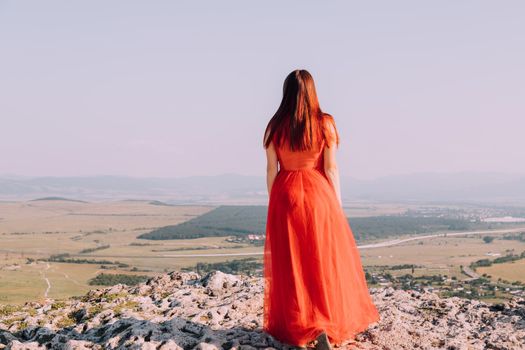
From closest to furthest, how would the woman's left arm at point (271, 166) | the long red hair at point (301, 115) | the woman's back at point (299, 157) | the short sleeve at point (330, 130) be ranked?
the long red hair at point (301, 115) → the short sleeve at point (330, 130) → the woman's back at point (299, 157) → the woman's left arm at point (271, 166)

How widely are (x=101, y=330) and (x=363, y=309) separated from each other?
4347 millimetres

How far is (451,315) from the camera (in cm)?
1027

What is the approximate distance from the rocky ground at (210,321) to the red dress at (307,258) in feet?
1.37

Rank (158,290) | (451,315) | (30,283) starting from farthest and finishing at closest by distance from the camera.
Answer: (30,283) < (158,290) < (451,315)

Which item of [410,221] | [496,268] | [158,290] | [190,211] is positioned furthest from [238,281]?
[190,211]

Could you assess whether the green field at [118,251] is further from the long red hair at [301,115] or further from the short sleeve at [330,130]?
the short sleeve at [330,130]

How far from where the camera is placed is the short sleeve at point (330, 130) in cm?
771

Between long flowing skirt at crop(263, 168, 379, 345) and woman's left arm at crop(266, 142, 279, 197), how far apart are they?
0.10m

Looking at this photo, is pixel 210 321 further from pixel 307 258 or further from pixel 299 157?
pixel 299 157

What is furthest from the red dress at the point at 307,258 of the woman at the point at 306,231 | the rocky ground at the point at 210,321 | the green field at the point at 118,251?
the green field at the point at 118,251

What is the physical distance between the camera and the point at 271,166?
8094 millimetres

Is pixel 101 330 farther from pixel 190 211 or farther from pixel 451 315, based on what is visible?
pixel 190 211

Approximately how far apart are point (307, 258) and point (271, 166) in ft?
4.75

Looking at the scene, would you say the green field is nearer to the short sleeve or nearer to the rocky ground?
the rocky ground
